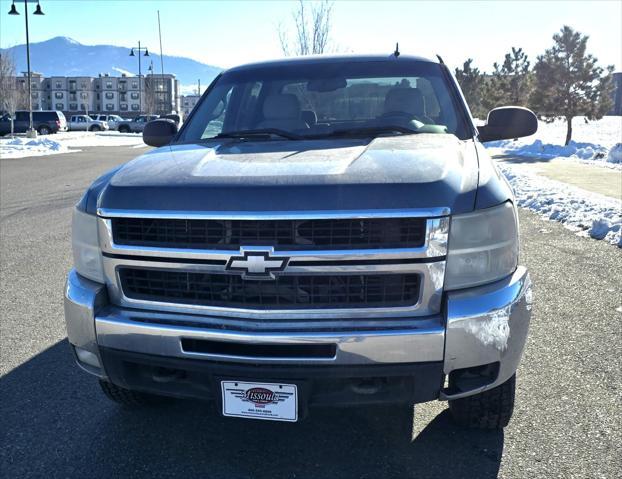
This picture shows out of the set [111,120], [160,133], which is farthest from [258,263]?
[111,120]

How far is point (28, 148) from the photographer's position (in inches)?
1019

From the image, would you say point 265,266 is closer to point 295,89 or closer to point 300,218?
point 300,218

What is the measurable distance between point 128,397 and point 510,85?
34434 millimetres

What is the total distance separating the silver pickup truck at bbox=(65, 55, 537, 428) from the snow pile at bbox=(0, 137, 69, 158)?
22.2 metres

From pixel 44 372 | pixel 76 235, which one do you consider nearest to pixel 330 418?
pixel 76 235

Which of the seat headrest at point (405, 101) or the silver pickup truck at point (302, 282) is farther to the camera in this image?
the seat headrest at point (405, 101)

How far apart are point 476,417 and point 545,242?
193 inches

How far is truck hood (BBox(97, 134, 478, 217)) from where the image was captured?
2.31m

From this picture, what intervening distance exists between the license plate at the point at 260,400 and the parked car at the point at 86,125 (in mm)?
60937

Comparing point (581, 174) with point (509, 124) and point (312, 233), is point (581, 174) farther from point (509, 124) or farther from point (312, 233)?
point (312, 233)

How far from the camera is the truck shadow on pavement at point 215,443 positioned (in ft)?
8.80

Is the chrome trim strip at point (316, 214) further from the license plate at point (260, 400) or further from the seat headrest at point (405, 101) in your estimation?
the seat headrest at point (405, 101)

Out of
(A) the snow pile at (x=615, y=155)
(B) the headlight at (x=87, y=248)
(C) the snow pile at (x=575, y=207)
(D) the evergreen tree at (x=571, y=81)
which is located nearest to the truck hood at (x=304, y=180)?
(B) the headlight at (x=87, y=248)

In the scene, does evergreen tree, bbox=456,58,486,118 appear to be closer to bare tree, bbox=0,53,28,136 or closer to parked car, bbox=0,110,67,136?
parked car, bbox=0,110,67,136
